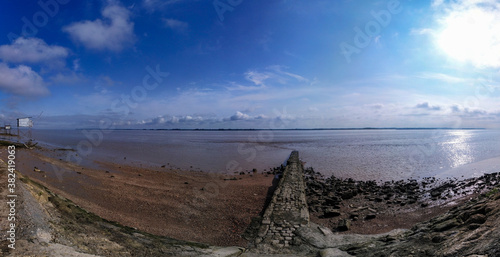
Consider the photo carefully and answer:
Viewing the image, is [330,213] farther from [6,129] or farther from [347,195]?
[6,129]

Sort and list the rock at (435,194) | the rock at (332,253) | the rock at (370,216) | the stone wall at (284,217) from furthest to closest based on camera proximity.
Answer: the rock at (435,194) → the rock at (370,216) → the stone wall at (284,217) → the rock at (332,253)

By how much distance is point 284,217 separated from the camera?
8.05 metres

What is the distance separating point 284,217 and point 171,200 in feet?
17.0

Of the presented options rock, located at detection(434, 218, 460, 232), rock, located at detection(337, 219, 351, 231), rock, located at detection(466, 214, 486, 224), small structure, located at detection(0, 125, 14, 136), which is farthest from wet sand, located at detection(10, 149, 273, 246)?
small structure, located at detection(0, 125, 14, 136)

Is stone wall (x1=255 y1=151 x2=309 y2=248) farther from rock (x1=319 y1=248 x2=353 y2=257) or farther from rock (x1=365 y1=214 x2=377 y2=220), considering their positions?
rock (x1=365 y1=214 x2=377 y2=220)

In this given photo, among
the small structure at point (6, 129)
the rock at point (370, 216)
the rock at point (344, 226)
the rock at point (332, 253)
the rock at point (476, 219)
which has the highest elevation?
the small structure at point (6, 129)

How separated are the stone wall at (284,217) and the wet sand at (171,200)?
66cm

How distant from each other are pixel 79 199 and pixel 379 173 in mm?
18765

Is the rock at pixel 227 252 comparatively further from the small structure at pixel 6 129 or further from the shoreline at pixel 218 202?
the small structure at pixel 6 129

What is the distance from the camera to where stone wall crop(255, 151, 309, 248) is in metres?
6.48

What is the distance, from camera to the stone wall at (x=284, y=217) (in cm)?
648

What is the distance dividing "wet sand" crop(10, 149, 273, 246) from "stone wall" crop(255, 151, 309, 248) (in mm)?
663

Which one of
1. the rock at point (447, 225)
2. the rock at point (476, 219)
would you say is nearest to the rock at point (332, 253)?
the rock at point (447, 225)

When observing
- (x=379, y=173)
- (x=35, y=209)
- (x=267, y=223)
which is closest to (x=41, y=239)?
(x=35, y=209)
